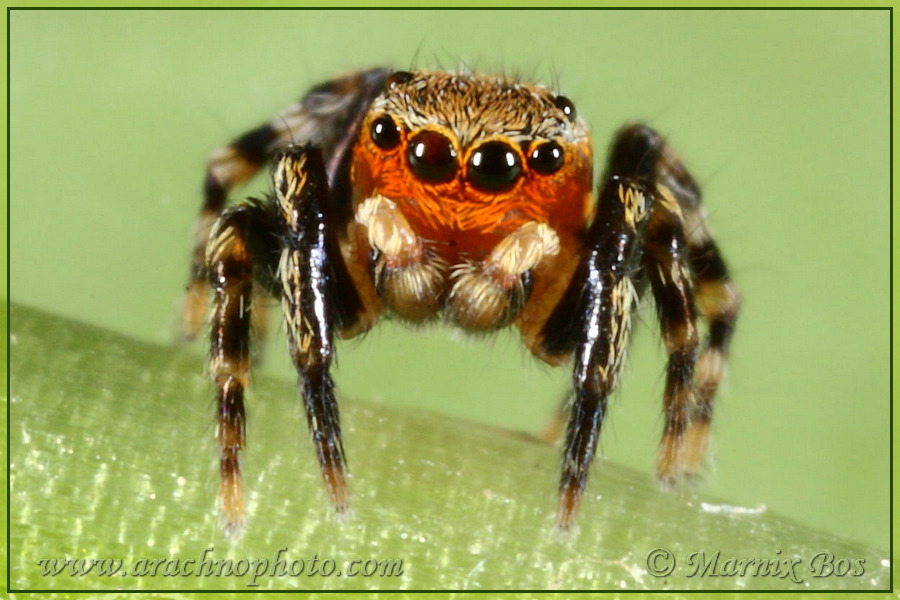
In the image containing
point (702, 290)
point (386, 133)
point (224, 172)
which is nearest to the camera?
point (386, 133)

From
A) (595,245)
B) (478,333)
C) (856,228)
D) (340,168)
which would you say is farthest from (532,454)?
(856,228)

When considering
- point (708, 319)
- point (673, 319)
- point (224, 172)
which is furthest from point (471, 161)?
point (224, 172)

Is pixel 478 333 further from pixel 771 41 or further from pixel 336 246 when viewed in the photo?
pixel 771 41

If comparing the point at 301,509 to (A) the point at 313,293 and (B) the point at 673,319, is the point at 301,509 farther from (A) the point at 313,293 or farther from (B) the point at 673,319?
(B) the point at 673,319

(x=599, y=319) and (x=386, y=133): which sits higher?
(x=386, y=133)

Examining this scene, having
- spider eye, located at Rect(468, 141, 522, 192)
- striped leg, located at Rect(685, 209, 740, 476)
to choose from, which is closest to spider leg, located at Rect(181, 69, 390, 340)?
spider eye, located at Rect(468, 141, 522, 192)

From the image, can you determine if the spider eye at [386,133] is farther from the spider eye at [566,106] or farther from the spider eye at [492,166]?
the spider eye at [566,106]
